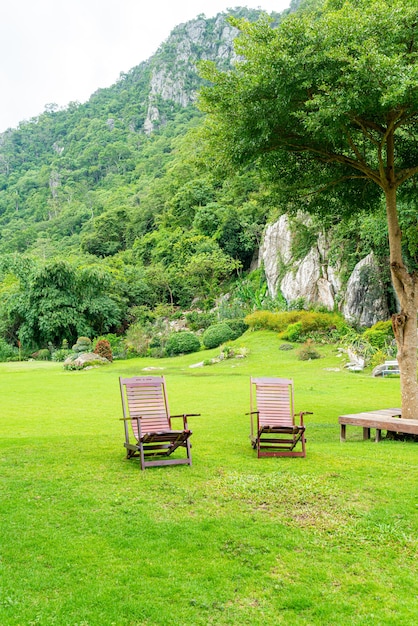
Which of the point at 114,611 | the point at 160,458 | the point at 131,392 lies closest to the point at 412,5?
the point at 131,392

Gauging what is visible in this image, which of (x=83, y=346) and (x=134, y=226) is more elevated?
(x=134, y=226)

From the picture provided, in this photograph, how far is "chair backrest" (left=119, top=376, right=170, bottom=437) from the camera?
27.2 feet

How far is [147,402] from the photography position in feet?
27.7

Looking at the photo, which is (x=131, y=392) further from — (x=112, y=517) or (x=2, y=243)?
(x=2, y=243)

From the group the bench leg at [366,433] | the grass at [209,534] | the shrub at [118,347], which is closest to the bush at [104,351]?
the shrub at [118,347]

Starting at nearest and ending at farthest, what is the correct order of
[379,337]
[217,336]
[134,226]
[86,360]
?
[379,337] < [86,360] < [217,336] < [134,226]

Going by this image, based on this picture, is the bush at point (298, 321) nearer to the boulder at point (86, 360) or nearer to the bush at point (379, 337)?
the bush at point (379, 337)

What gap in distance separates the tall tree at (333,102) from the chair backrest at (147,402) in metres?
4.95

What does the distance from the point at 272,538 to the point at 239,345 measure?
2488 cm

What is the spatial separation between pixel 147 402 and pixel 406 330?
540 cm

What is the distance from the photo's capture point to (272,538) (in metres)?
4.96

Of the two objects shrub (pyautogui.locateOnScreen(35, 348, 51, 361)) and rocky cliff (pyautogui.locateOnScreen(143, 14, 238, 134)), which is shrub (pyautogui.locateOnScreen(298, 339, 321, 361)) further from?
rocky cliff (pyautogui.locateOnScreen(143, 14, 238, 134))

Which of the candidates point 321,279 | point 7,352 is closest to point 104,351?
point 7,352

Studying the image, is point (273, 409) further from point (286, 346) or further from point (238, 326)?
point (238, 326)
